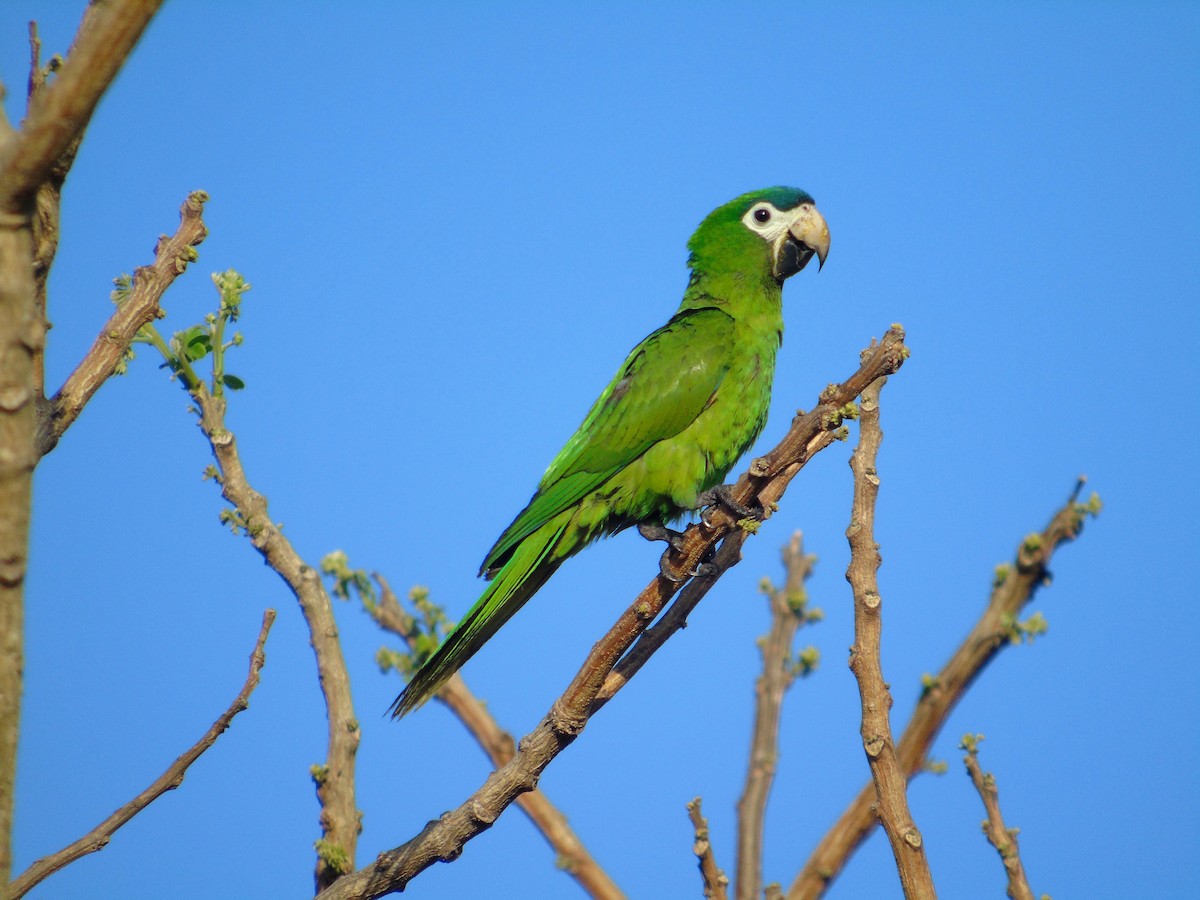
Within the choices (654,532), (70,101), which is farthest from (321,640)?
(70,101)

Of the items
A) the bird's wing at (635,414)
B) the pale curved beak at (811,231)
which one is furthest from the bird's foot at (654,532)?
the pale curved beak at (811,231)

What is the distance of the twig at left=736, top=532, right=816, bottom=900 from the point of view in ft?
18.1

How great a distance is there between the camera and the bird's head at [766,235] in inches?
246

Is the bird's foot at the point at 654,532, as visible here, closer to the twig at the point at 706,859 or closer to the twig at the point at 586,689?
the twig at the point at 586,689

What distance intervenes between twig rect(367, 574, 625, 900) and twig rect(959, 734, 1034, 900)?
2.14 metres

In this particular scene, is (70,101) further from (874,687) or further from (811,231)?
A: (811,231)

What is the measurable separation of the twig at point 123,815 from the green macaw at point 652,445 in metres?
1.52

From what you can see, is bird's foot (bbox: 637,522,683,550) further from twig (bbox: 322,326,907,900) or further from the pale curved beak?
the pale curved beak

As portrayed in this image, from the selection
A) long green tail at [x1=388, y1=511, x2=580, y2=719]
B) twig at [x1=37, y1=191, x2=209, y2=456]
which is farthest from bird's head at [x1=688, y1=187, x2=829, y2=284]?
twig at [x1=37, y1=191, x2=209, y2=456]

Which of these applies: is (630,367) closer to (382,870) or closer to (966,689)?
(966,689)

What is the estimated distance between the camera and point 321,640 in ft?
14.1

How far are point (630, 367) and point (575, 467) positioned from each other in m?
0.73

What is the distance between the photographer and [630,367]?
18.5ft

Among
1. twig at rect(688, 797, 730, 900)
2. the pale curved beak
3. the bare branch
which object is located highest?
the pale curved beak
